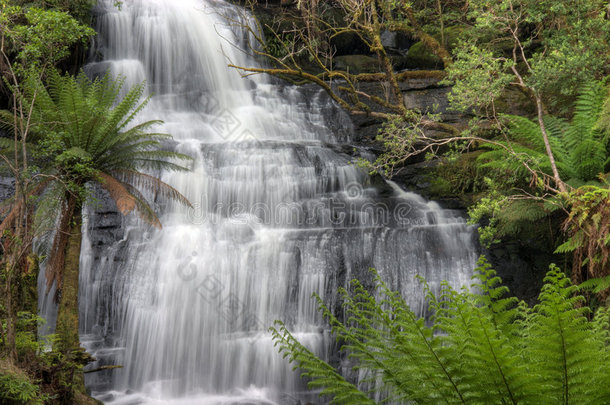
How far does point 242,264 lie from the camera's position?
9547 mm

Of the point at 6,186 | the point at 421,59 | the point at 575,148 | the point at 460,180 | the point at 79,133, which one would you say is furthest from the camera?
the point at 421,59

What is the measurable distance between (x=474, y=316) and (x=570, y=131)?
27.3 feet

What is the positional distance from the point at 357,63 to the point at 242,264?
10.4 metres

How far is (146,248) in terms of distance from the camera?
32.0 ft

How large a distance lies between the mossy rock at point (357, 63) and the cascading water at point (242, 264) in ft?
16.8

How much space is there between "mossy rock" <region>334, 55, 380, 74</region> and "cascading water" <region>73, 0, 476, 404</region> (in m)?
5.11

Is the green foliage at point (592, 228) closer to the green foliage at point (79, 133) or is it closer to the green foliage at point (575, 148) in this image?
the green foliage at point (575, 148)

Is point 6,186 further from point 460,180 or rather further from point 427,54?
point 427,54

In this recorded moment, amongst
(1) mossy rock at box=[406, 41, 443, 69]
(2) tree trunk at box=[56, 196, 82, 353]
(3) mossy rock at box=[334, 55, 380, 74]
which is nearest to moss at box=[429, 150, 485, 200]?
(1) mossy rock at box=[406, 41, 443, 69]

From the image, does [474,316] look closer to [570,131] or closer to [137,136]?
[137,136]

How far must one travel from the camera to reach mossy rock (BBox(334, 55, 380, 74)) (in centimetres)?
1728

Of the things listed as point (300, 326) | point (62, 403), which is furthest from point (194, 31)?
point (62, 403)

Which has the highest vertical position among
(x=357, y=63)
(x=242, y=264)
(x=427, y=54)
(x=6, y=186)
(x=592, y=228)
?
(x=357, y=63)

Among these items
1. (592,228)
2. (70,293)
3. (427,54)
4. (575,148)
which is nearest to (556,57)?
(575,148)
